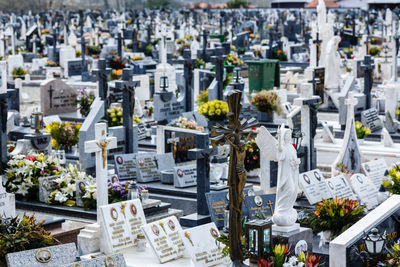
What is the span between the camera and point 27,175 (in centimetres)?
1491

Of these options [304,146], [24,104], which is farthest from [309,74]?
[304,146]

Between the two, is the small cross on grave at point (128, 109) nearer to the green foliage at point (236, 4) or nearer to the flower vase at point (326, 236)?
the flower vase at point (326, 236)

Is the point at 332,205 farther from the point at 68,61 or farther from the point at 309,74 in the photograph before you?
the point at 68,61

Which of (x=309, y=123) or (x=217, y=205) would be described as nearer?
(x=217, y=205)

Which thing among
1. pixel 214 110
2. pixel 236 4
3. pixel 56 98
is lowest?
pixel 56 98

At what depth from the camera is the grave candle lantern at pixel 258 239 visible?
976cm

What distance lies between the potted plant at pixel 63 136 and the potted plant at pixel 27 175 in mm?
3524

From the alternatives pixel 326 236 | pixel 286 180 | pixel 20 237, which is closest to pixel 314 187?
pixel 326 236

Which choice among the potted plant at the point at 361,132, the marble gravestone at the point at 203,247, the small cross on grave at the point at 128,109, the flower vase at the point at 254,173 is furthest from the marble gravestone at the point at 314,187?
the potted plant at the point at 361,132

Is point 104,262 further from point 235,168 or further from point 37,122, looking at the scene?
point 37,122

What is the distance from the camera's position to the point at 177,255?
11.5 meters

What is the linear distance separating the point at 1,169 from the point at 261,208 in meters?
5.04

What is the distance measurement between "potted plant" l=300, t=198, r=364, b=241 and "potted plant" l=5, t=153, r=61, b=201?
4756 mm

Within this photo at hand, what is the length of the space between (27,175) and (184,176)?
2.65 m
